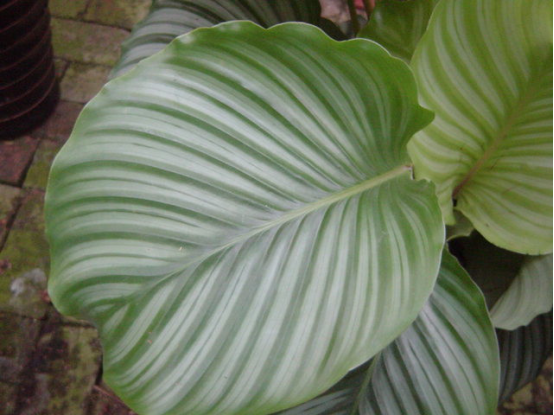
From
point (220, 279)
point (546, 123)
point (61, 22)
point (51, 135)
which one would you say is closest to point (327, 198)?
point (220, 279)

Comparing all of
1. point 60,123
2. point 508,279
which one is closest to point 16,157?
point 60,123

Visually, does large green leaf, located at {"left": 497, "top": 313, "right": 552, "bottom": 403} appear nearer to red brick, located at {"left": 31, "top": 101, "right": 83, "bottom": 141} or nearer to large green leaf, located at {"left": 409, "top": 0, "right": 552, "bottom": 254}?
large green leaf, located at {"left": 409, "top": 0, "right": 552, "bottom": 254}

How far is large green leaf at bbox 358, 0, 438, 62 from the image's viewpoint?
765mm

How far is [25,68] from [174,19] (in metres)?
0.71

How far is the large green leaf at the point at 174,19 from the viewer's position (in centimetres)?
76

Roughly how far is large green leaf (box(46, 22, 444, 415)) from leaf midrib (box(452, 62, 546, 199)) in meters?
0.15

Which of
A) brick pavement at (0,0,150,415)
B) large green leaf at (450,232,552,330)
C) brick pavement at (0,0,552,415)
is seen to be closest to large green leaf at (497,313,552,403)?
large green leaf at (450,232,552,330)

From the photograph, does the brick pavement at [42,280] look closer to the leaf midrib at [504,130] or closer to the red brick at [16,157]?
the red brick at [16,157]

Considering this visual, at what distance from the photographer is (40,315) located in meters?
1.30

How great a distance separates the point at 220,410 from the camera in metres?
0.48

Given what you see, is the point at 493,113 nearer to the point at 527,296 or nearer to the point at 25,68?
the point at 527,296

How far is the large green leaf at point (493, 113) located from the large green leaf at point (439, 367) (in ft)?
0.28

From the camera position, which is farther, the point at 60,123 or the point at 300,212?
the point at 60,123

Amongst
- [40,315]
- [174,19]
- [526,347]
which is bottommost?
[40,315]
